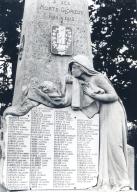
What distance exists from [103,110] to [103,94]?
251mm

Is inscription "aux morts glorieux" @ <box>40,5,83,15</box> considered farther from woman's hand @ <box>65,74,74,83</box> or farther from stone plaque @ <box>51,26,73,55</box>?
woman's hand @ <box>65,74,74,83</box>

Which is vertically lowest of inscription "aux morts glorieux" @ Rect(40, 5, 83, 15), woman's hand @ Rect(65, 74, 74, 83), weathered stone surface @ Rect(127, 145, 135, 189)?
weathered stone surface @ Rect(127, 145, 135, 189)

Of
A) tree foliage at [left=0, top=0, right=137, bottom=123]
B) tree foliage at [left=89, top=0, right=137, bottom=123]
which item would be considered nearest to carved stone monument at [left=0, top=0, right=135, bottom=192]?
tree foliage at [left=0, top=0, right=137, bottom=123]

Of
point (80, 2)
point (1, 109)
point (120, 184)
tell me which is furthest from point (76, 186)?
point (1, 109)

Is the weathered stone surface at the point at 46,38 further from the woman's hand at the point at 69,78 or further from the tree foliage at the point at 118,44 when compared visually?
the tree foliage at the point at 118,44

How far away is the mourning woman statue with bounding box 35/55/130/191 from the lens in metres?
8.19

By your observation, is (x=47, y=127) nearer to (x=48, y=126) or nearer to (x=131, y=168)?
(x=48, y=126)

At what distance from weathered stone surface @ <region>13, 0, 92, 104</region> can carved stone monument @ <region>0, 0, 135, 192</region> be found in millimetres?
15

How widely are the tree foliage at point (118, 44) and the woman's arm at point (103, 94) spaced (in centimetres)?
810

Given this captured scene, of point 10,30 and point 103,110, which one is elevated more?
point 10,30

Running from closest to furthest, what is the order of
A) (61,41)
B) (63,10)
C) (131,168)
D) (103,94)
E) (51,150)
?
1. (51,150)
2. (103,94)
3. (131,168)
4. (61,41)
5. (63,10)

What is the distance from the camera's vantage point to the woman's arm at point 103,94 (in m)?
8.24

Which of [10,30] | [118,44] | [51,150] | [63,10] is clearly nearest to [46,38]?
[63,10]

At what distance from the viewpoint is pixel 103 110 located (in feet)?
27.4
